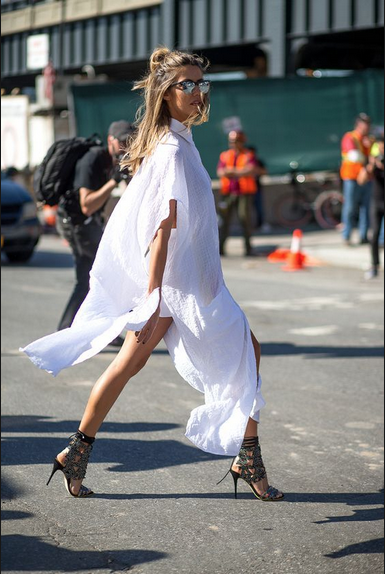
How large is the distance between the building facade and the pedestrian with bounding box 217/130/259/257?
17.6 ft

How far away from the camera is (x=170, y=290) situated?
450 centimetres

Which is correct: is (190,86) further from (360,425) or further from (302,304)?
(302,304)

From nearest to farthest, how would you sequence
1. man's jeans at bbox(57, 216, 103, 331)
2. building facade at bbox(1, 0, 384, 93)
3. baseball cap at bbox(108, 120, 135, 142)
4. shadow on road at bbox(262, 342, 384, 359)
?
1. baseball cap at bbox(108, 120, 135, 142)
2. man's jeans at bbox(57, 216, 103, 331)
3. shadow on road at bbox(262, 342, 384, 359)
4. building facade at bbox(1, 0, 384, 93)

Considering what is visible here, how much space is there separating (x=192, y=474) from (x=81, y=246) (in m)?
3.31

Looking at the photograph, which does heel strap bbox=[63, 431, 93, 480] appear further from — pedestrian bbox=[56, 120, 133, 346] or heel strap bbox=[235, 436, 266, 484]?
pedestrian bbox=[56, 120, 133, 346]

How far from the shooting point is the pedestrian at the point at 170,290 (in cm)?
441

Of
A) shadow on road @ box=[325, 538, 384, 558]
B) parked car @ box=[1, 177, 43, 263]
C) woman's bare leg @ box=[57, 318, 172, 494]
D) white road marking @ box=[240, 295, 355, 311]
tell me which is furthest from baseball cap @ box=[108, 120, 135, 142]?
parked car @ box=[1, 177, 43, 263]

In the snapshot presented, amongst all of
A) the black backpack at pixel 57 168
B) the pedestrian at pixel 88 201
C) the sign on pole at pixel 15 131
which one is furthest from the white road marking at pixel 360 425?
the sign on pole at pixel 15 131

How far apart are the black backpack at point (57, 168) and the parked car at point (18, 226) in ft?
25.7

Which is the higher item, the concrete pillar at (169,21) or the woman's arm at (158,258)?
the concrete pillar at (169,21)

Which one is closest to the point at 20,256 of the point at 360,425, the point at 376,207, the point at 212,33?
the point at 376,207

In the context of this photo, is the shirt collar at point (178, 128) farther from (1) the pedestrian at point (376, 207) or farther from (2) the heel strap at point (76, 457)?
(1) the pedestrian at point (376, 207)

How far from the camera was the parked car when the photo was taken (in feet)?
51.3

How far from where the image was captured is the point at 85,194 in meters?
7.75
